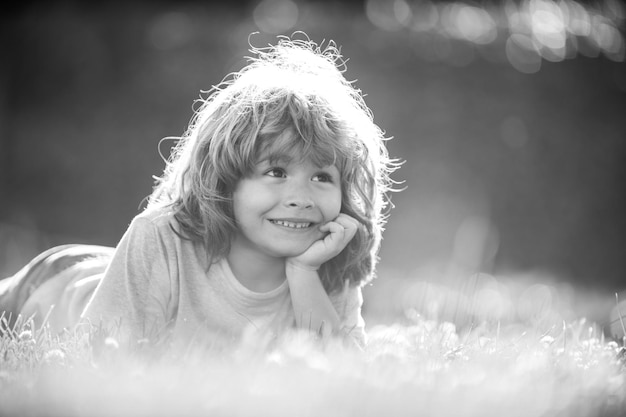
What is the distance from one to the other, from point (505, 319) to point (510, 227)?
9.05 ft

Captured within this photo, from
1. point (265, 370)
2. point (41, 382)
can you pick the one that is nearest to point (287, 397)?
point (265, 370)

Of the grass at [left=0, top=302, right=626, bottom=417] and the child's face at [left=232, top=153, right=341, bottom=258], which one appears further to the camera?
the child's face at [left=232, top=153, right=341, bottom=258]

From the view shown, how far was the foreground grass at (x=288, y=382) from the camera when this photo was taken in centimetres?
154

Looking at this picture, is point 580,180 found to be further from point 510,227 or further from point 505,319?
point 505,319

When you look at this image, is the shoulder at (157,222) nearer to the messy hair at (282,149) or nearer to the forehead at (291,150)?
the messy hair at (282,149)

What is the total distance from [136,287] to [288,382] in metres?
→ 1.18

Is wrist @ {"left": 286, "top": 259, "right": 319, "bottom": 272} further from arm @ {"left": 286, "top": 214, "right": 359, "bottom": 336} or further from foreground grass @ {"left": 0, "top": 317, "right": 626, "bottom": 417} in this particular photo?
foreground grass @ {"left": 0, "top": 317, "right": 626, "bottom": 417}

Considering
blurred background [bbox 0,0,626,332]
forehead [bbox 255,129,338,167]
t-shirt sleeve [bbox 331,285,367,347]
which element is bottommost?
t-shirt sleeve [bbox 331,285,367,347]

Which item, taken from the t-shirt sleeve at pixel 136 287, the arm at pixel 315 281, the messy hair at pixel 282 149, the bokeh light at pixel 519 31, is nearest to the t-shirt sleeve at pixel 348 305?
the messy hair at pixel 282 149

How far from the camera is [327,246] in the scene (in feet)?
9.36

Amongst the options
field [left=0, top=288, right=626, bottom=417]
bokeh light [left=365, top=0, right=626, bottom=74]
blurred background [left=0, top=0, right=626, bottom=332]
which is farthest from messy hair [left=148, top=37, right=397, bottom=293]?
bokeh light [left=365, top=0, right=626, bottom=74]

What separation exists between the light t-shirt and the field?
1.34 feet

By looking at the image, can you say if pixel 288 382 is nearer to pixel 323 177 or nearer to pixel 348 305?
pixel 323 177

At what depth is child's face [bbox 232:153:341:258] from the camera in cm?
277
